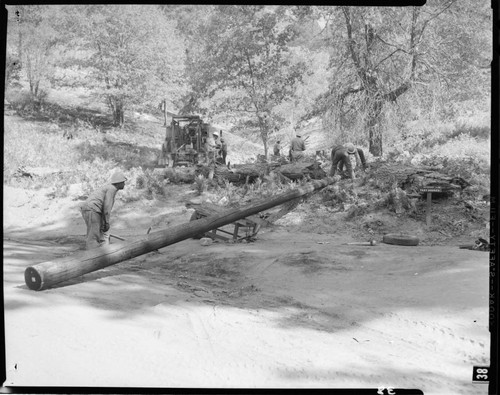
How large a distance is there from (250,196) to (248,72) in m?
1.91

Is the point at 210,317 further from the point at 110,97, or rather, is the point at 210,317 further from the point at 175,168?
the point at 110,97

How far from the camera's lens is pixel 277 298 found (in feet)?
14.1

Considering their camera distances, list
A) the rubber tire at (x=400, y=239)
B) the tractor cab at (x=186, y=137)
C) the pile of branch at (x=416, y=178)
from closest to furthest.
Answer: the rubber tire at (x=400, y=239) < the pile of branch at (x=416, y=178) < the tractor cab at (x=186, y=137)

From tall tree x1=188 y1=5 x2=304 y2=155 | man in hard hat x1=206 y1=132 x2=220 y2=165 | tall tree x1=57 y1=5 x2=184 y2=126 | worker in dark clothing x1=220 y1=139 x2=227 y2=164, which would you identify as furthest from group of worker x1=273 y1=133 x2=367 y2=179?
tall tree x1=57 y1=5 x2=184 y2=126

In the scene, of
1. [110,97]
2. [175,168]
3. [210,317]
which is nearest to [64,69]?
[110,97]

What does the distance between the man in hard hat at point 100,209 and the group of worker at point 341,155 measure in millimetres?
2216

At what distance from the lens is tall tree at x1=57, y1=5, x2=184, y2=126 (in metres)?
4.58

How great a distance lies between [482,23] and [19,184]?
541 centimetres

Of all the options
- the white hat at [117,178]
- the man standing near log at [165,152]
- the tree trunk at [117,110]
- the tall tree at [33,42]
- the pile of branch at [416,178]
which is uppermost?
the tall tree at [33,42]

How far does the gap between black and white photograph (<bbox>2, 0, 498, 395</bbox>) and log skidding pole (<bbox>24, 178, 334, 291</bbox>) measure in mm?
22

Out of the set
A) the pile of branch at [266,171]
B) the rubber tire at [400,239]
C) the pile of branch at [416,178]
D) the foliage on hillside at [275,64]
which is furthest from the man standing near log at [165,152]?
the rubber tire at [400,239]

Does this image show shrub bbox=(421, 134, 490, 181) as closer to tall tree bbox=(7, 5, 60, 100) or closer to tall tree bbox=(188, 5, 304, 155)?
tall tree bbox=(188, 5, 304, 155)

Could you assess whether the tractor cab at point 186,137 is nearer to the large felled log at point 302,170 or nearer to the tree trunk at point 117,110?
the tree trunk at point 117,110

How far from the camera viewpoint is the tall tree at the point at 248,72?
17.4 ft
